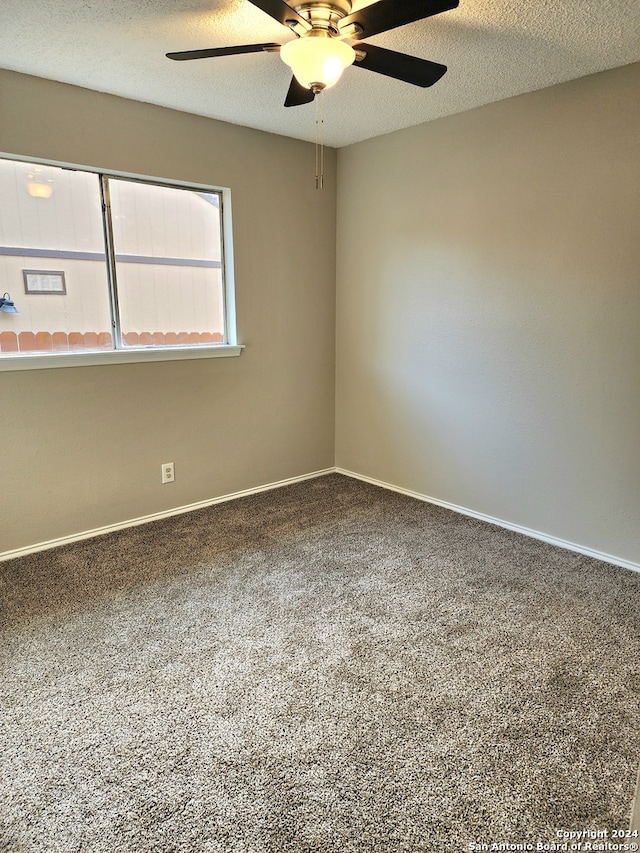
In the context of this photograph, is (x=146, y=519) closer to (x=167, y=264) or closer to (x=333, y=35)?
(x=167, y=264)

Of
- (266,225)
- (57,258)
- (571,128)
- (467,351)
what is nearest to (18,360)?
(57,258)

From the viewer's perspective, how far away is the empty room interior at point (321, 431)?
5.06 feet

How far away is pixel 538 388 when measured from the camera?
116 inches

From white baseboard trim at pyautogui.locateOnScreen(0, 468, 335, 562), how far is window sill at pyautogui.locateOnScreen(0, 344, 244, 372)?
98 centimetres

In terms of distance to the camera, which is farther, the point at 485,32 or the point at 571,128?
the point at 571,128

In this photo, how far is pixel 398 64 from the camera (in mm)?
1870

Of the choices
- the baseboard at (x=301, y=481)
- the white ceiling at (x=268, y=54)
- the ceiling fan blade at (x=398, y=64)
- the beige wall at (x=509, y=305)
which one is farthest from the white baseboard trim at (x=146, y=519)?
the ceiling fan blade at (x=398, y=64)

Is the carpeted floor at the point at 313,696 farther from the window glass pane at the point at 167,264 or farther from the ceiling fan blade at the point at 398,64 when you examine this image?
the ceiling fan blade at the point at 398,64

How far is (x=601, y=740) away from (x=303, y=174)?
11.9 ft

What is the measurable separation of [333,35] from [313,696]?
2.30 meters

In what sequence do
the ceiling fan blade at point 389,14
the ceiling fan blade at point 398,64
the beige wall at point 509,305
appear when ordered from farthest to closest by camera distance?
the beige wall at point 509,305 < the ceiling fan blade at point 398,64 < the ceiling fan blade at point 389,14

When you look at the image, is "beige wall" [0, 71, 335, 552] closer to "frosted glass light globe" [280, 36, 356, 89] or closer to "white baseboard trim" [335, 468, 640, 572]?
"white baseboard trim" [335, 468, 640, 572]

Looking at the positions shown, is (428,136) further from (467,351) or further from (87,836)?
(87,836)

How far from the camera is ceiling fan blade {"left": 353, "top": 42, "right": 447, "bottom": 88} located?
5.90 feet
